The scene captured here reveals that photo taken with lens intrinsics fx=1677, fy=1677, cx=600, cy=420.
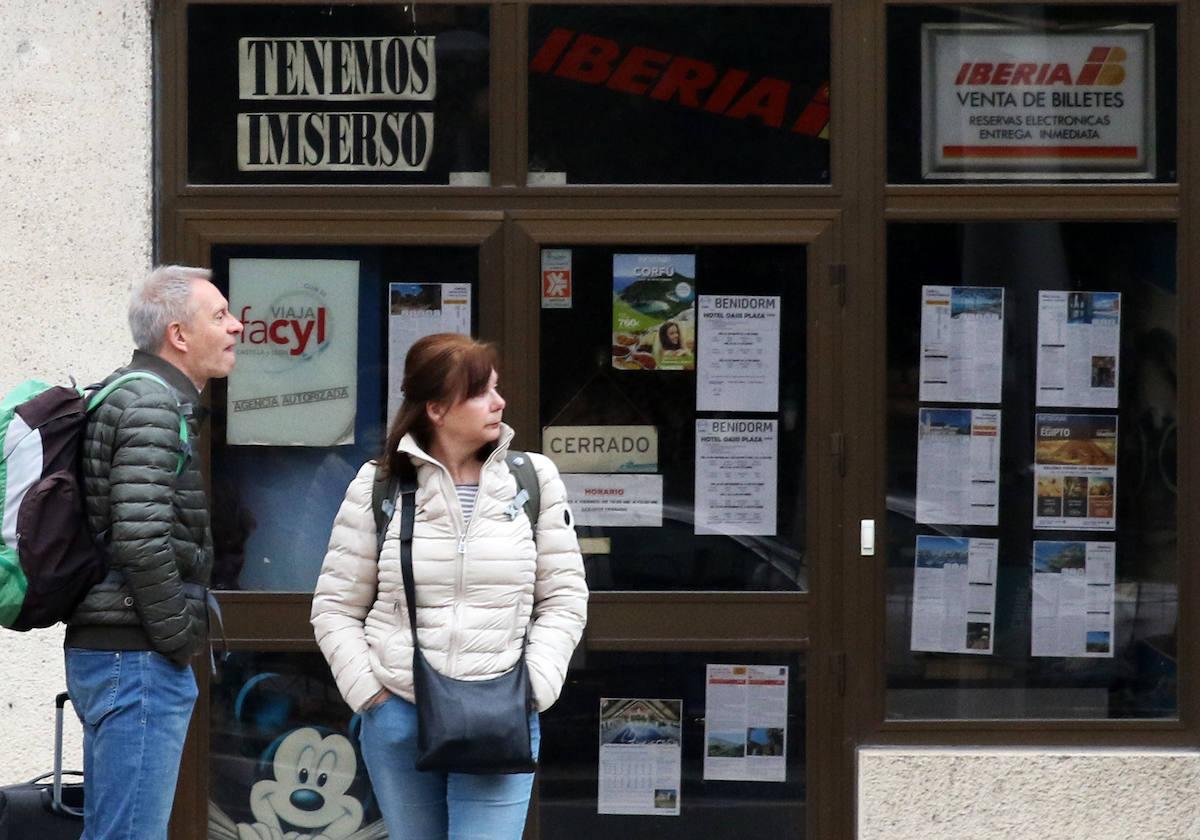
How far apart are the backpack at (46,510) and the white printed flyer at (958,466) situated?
2.56 m

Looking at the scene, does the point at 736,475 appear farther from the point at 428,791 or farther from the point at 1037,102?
the point at 428,791

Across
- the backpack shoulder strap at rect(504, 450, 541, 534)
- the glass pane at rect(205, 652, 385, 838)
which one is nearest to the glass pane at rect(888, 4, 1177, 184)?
the backpack shoulder strap at rect(504, 450, 541, 534)

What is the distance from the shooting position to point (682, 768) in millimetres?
5539

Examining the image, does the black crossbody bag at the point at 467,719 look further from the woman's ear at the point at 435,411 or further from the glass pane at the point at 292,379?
the glass pane at the point at 292,379

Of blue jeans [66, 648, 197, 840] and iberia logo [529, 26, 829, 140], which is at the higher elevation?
iberia logo [529, 26, 829, 140]

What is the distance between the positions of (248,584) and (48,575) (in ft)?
5.39

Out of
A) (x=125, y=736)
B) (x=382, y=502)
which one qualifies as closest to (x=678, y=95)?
(x=382, y=502)

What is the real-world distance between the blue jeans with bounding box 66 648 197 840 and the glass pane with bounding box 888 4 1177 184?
2.94m

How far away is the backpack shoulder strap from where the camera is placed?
12.3ft

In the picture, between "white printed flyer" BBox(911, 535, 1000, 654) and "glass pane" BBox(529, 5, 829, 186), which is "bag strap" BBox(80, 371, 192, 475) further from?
"white printed flyer" BBox(911, 535, 1000, 654)

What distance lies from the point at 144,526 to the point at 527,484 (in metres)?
0.88

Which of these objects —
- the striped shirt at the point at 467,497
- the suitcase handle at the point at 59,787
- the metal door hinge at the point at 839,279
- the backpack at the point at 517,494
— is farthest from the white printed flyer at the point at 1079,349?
the suitcase handle at the point at 59,787

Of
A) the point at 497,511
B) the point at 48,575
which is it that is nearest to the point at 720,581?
the point at 497,511

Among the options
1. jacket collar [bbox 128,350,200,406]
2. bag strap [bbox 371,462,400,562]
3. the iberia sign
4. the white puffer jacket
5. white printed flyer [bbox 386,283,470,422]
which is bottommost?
the white puffer jacket
